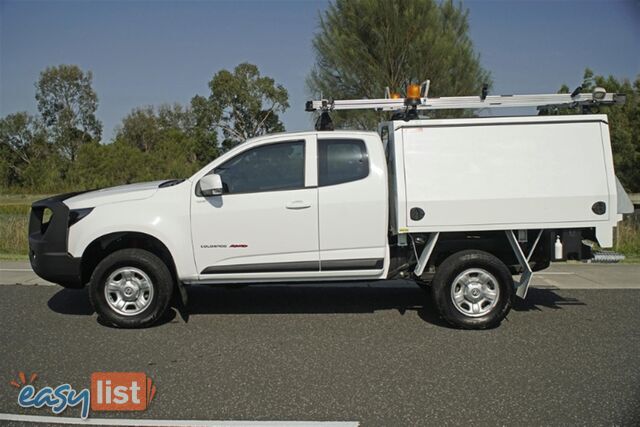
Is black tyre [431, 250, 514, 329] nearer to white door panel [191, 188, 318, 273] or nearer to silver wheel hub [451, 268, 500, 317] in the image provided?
silver wheel hub [451, 268, 500, 317]

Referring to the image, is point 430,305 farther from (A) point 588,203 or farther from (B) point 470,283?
(A) point 588,203

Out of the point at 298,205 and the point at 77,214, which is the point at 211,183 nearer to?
the point at 298,205

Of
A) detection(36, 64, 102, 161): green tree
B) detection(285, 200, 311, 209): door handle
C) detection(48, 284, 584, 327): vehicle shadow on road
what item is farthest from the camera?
detection(36, 64, 102, 161): green tree

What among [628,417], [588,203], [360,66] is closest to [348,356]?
[628,417]

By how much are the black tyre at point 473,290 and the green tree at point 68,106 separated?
48.5m

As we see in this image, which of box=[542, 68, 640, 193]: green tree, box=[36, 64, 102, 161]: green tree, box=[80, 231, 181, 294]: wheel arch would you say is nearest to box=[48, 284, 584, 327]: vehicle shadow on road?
box=[80, 231, 181, 294]: wheel arch

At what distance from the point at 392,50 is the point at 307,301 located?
50.2 ft

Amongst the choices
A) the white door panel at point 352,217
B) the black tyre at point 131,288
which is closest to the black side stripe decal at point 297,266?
the white door panel at point 352,217

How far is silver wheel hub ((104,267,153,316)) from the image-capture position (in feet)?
20.4

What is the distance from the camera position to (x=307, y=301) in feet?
24.7

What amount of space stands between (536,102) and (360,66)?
15.0 m

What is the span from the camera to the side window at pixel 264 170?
6.24m

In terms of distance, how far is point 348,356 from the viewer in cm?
534

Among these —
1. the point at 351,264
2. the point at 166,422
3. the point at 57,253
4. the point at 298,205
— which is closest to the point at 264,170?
the point at 298,205
